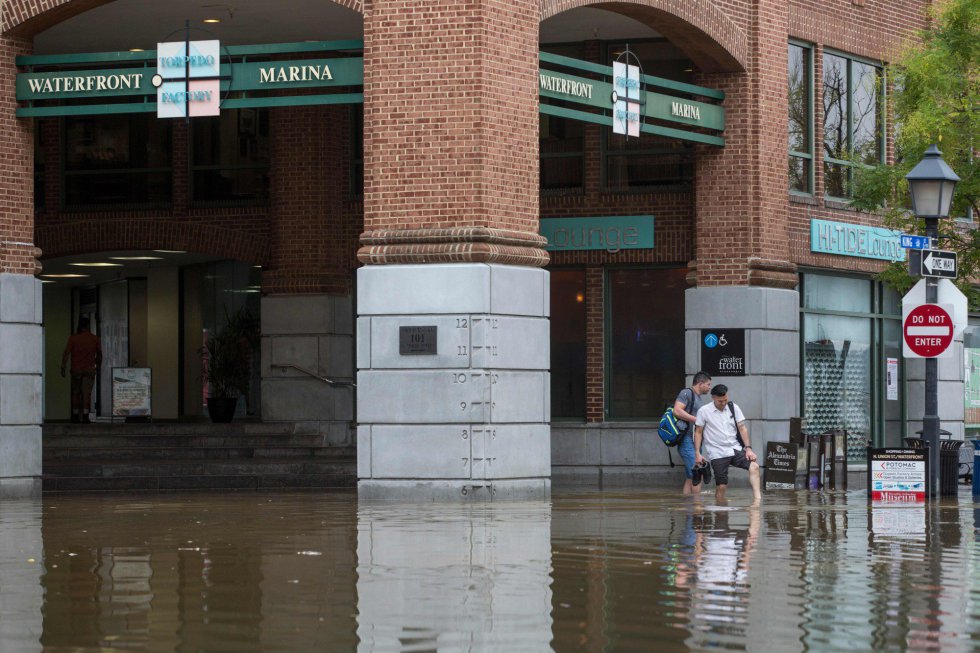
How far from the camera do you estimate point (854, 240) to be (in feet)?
93.2

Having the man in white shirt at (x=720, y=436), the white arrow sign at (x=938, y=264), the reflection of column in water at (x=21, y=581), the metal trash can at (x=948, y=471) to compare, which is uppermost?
the white arrow sign at (x=938, y=264)

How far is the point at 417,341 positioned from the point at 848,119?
439 inches

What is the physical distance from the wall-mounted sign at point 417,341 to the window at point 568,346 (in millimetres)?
7169

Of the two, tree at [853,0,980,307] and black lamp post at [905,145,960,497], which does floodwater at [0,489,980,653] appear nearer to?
black lamp post at [905,145,960,497]

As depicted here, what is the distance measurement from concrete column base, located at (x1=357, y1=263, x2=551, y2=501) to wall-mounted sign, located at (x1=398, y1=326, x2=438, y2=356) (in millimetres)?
11

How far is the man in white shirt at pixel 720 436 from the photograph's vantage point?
20688 millimetres

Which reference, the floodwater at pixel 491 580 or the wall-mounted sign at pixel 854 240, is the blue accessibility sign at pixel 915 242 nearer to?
the floodwater at pixel 491 580

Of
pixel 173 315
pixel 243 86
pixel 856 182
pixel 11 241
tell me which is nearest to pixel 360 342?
pixel 243 86

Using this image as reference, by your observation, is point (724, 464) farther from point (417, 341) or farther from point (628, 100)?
point (628, 100)

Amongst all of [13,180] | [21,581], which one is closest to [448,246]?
[13,180]

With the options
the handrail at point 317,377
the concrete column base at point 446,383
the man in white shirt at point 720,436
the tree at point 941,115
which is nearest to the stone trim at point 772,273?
the tree at point 941,115

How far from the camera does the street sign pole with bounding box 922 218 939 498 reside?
63.9 feet

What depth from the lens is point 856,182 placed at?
26.1m

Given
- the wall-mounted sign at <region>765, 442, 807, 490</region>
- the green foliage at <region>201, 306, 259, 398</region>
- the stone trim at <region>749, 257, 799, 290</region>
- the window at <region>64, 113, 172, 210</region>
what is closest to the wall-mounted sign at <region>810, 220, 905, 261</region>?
the stone trim at <region>749, 257, 799, 290</region>
